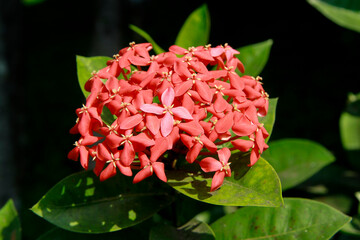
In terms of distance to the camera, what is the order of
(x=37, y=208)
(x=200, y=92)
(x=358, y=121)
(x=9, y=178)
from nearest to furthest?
(x=200, y=92) → (x=37, y=208) → (x=358, y=121) → (x=9, y=178)

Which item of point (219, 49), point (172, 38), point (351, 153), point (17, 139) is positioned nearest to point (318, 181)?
point (351, 153)

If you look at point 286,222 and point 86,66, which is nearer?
point 286,222

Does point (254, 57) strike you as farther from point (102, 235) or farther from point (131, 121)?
point (102, 235)

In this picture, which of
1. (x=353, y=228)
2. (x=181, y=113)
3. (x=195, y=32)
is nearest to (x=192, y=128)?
(x=181, y=113)

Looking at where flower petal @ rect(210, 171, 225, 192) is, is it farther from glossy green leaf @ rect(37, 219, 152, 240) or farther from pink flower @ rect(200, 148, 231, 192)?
glossy green leaf @ rect(37, 219, 152, 240)

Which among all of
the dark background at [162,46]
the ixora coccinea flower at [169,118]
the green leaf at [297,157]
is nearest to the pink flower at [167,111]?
the ixora coccinea flower at [169,118]

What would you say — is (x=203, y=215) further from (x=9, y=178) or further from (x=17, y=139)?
(x=17, y=139)
